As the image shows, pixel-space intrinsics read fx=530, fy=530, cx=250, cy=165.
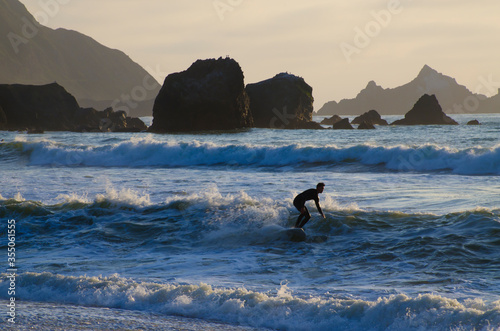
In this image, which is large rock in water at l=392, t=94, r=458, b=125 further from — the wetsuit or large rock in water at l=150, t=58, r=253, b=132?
the wetsuit

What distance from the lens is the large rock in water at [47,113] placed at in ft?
334

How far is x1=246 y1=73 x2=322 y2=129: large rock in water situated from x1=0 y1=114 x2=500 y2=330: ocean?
7745cm

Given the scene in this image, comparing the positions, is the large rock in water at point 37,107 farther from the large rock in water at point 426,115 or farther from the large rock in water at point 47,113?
the large rock in water at point 426,115

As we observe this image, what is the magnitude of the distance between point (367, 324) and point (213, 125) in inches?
3099

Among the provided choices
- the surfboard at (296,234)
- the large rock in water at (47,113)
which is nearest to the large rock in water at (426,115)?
the large rock in water at (47,113)

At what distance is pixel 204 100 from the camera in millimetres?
85562

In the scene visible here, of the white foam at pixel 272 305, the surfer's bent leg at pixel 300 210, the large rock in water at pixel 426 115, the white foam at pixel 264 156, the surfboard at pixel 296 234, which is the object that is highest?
the large rock in water at pixel 426 115

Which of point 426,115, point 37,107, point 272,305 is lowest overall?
point 272,305

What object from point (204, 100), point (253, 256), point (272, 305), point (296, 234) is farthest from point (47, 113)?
point (272, 305)

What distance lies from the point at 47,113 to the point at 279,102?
150 feet

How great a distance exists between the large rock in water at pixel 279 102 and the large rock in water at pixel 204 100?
13.4 m

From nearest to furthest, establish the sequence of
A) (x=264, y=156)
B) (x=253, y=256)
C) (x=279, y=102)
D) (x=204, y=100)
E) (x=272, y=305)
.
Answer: (x=272, y=305) < (x=253, y=256) < (x=264, y=156) < (x=204, y=100) < (x=279, y=102)

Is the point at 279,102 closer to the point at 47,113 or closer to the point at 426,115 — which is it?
the point at 426,115

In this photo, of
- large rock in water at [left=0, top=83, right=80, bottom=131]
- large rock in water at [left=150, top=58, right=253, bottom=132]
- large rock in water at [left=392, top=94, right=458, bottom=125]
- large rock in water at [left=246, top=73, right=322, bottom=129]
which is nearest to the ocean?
large rock in water at [left=150, top=58, right=253, bottom=132]
